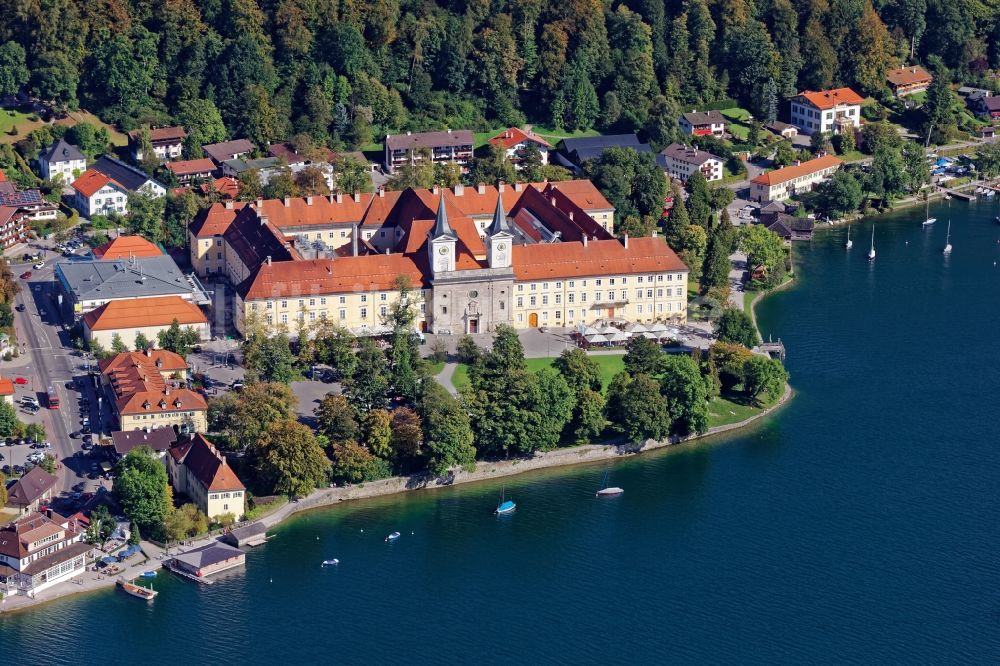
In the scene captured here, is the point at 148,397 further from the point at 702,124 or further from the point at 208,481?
the point at 702,124

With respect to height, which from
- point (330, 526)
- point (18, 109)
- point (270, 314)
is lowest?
point (330, 526)

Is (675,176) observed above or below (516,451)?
above

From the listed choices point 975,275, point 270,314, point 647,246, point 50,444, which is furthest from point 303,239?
point 975,275

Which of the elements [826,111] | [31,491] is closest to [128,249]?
[31,491]

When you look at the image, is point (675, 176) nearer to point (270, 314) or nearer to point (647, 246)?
point (647, 246)

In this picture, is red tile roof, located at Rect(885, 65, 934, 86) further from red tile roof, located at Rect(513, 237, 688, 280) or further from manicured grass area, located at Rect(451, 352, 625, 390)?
manicured grass area, located at Rect(451, 352, 625, 390)
